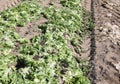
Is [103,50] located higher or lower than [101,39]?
higher

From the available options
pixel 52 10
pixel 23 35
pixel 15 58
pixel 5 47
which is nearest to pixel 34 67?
pixel 15 58

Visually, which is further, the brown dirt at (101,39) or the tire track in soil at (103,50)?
the brown dirt at (101,39)

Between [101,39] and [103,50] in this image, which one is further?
[101,39]

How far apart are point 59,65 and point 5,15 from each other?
111 inches

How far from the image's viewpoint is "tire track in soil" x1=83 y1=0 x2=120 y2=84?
739cm

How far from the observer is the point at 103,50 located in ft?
27.9

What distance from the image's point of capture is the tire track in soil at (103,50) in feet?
24.2

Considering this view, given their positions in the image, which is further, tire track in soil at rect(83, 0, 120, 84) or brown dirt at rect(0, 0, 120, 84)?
brown dirt at rect(0, 0, 120, 84)

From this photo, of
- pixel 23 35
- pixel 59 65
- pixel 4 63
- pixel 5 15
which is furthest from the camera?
pixel 5 15

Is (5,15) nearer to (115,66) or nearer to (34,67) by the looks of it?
(34,67)

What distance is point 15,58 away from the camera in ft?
23.7

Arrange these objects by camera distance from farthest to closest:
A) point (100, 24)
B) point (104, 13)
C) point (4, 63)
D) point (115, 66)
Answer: point (104, 13)
point (100, 24)
point (115, 66)
point (4, 63)

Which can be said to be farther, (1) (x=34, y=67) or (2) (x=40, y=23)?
(2) (x=40, y=23)

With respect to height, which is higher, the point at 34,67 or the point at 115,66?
the point at 34,67
